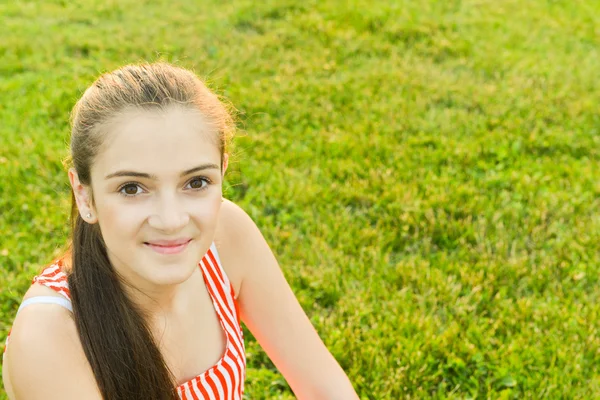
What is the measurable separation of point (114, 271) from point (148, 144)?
0.43 m

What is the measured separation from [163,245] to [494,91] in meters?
4.42

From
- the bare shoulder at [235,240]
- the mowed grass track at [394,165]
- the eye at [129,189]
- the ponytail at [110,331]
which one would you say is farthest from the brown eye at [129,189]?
the mowed grass track at [394,165]

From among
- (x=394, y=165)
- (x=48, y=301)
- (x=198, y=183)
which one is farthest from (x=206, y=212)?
(x=394, y=165)

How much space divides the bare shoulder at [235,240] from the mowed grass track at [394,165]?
1.75 feet

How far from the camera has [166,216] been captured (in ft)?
5.90

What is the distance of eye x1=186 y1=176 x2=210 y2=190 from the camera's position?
187cm

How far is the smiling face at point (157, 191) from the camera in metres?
1.77

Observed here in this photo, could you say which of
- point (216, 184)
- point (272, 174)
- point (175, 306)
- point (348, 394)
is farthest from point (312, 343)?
point (272, 174)

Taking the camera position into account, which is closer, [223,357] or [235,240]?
[223,357]

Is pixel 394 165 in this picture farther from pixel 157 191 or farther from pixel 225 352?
pixel 157 191

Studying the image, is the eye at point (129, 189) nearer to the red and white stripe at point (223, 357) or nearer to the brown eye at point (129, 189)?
the brown eye at point (129, 189)

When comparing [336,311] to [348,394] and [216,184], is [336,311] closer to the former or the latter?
[348,394]

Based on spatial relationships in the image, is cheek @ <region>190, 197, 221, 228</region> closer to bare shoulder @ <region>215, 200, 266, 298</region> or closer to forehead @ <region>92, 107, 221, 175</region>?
forehead @ <region>92, 107, 221, 175</region>

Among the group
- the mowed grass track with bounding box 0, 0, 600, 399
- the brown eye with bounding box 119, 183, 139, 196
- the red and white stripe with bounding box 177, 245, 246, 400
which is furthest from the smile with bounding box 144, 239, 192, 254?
A: the mowed grass track with bounding box 0, 0, 600, 399
